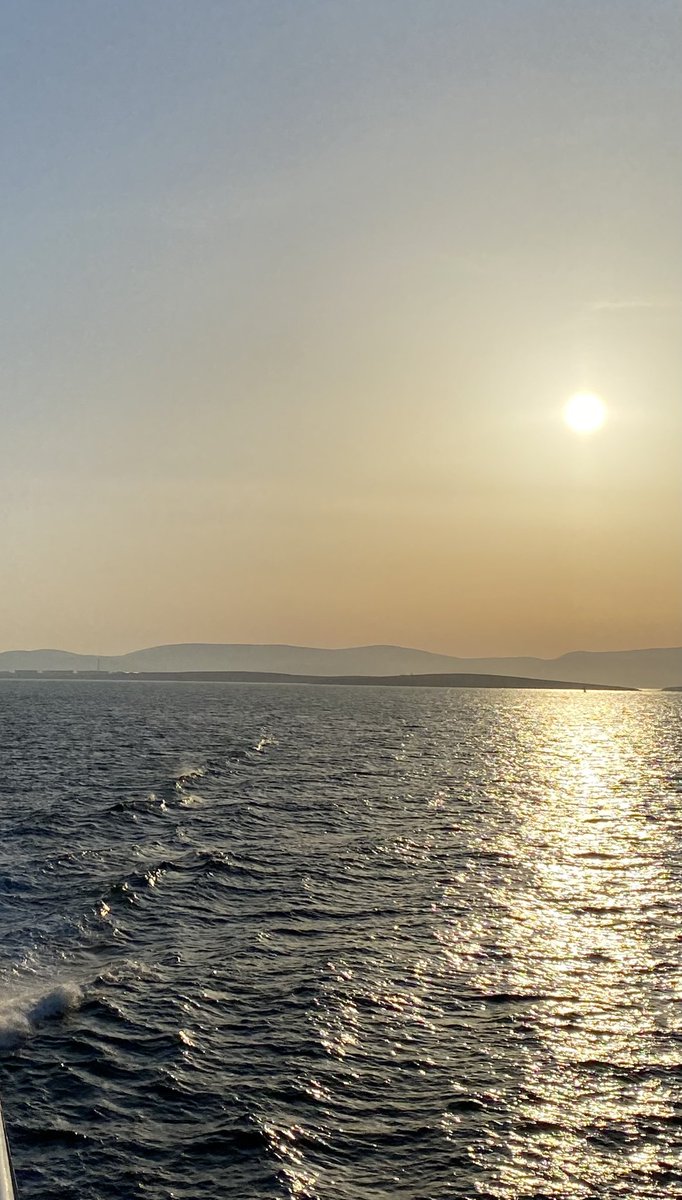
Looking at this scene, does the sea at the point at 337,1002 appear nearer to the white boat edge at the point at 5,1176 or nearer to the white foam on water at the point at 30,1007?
the white foam on water at the point at 30,1007

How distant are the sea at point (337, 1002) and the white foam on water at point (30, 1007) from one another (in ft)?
0.27

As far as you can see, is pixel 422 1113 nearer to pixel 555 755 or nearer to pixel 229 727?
pixel 555 755

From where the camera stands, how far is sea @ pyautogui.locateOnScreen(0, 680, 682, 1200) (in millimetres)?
17625

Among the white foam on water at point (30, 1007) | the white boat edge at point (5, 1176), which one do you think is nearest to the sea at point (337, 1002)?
the white foam on water at point (30, 1007)

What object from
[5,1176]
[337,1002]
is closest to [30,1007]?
[337,1002]

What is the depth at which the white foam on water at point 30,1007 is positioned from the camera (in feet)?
76.4

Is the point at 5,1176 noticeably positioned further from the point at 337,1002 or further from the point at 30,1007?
the point at 337,1002

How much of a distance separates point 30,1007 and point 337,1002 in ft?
27.8

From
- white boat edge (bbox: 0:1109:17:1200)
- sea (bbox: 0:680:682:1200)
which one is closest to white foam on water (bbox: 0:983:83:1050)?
sea (bbox: 0:680:682:1200)

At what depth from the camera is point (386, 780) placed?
74875 millimetres

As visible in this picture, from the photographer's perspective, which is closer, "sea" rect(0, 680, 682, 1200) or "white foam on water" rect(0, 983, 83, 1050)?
"sea" rect(0, 680, 682, 1200)

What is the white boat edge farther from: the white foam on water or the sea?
the white foam on water

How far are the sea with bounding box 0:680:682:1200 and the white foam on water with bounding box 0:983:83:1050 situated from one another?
3.3 inches

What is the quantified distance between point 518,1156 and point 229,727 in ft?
390
